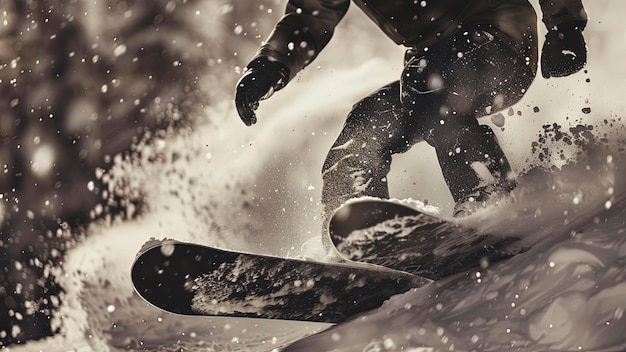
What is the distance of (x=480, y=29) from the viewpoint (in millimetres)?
431

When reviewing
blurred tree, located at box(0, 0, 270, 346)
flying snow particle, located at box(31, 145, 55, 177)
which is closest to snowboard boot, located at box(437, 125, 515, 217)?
blurred tree, located at box(0, 0, 270, 346)

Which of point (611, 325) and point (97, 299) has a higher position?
point (97, 299)

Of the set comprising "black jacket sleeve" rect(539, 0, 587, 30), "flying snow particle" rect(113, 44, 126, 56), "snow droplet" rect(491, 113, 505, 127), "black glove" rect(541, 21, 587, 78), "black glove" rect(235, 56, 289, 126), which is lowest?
"snow droplet" rect(491, 113, 505, 127)

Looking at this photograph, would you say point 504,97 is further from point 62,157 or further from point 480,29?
point 62,157

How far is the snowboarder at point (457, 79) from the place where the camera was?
429 mm

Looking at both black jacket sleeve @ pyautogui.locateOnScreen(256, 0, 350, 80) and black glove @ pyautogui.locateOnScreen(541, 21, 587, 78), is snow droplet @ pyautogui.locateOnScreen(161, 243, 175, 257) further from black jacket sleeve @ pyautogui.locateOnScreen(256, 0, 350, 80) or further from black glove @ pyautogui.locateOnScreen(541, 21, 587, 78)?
black glove @ pyautogui.locateOnScreen(541, 21, 587, 78)

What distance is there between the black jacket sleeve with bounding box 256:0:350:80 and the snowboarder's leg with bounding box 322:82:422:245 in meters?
0.04

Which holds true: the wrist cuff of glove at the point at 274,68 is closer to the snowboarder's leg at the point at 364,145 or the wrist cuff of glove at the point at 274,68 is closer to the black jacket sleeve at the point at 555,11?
the snowboarder's leg at the point at 364,145

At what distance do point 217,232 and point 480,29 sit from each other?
0.18m

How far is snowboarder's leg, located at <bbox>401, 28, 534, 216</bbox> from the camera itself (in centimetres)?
43

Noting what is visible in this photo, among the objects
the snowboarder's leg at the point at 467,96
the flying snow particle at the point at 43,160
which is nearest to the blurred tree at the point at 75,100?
the flying snow particle at the point at 43,160

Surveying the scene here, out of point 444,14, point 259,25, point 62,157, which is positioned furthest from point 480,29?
point 62,157

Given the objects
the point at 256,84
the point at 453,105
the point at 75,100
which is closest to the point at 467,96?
the point at 453,105

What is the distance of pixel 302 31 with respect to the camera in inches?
17.4
